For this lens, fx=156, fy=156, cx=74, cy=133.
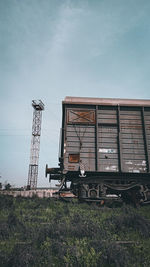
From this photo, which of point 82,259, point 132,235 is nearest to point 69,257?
point 82,259

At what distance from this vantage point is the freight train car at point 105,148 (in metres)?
7.23

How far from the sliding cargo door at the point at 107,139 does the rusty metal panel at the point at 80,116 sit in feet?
1.23

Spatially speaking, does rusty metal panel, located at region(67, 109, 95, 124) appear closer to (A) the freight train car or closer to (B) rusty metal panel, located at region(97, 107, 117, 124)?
(A) the freight train car

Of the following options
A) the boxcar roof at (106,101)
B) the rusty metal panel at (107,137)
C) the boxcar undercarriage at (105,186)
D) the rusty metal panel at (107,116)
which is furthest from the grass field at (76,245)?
the boxcar roof at (106,101)

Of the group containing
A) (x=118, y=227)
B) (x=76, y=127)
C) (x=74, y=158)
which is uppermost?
(x=76, y=127)

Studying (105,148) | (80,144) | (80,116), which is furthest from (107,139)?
(80,116)

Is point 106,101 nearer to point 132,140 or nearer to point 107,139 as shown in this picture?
point 107,139

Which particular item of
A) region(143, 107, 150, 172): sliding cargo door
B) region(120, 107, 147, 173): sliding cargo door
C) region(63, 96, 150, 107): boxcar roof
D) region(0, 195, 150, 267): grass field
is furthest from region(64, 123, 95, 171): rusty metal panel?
region(0, 195, 150, 267): grass field

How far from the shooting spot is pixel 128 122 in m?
8.00

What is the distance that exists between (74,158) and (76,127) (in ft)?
5.21

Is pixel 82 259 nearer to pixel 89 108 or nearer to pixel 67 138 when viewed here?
pixel 67 138

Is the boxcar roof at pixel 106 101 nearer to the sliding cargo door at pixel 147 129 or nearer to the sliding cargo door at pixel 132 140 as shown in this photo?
the sliding cargo door at pixel 132 140

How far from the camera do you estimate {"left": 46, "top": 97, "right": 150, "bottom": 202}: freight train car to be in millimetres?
7230

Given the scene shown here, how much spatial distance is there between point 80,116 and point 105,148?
2.07m
